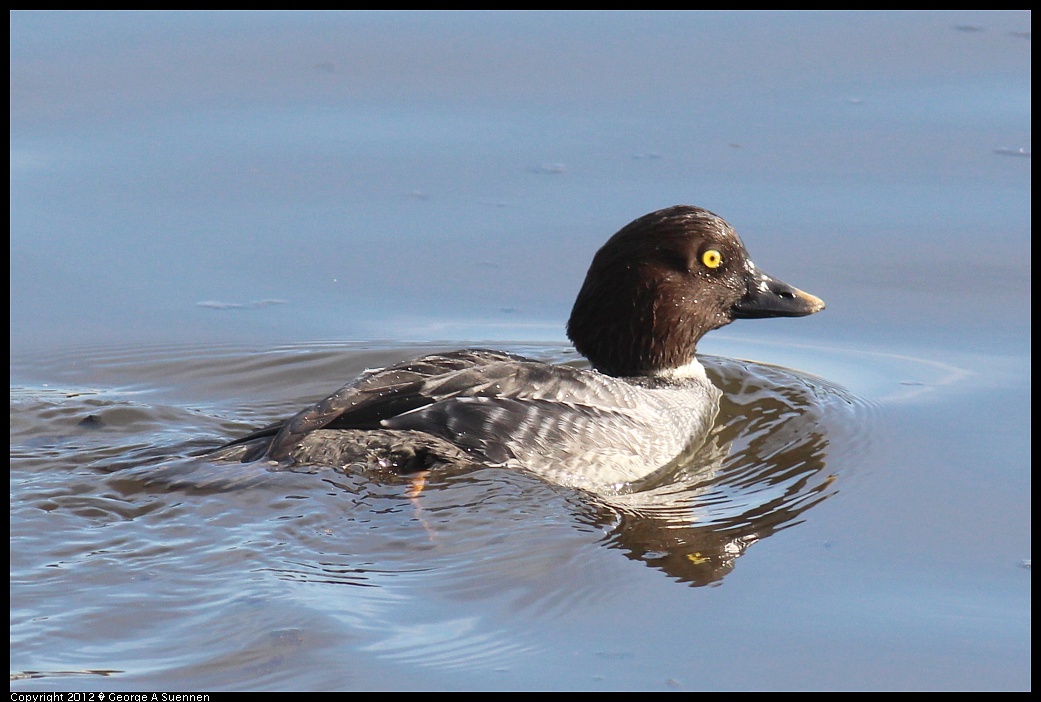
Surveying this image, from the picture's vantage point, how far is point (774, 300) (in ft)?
29.5

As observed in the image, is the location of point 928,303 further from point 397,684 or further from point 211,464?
point 397,684

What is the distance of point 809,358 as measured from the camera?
9.74 meters

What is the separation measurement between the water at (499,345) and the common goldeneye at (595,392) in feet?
0.62

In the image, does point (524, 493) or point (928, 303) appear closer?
Result: point (524, 493)

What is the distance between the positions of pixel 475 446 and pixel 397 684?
2182 mm

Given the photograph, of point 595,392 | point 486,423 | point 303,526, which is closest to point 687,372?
point 595,392

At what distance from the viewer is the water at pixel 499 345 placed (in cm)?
607

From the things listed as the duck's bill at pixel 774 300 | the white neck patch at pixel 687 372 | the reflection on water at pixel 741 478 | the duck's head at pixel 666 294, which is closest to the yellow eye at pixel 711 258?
the duck's head at pixel 666 294

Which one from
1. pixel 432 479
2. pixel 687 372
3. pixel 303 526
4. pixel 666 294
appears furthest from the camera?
pixel 687 372

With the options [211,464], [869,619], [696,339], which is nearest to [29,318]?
[211,464]

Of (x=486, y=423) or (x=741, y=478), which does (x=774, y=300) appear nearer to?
(x=741, y=478)

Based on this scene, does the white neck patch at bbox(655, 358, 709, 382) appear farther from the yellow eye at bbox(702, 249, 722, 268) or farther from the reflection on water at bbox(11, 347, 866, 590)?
the yellow eye at bbox(702, 249, 722, 268)

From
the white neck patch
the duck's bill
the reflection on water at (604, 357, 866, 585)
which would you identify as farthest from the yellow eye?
the reflection on water at (604, 357, 866, 585)

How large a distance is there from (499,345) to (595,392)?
168 centimetres
